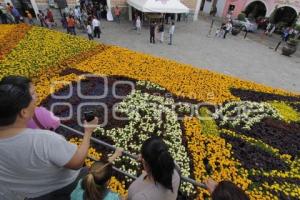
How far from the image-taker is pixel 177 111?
7309mm

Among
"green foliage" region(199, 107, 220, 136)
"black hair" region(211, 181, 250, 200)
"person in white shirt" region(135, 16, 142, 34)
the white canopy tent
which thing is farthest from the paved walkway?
"black hair" region(211, 181, 250, 200)

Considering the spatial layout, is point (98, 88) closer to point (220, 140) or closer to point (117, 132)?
point (117, 132)

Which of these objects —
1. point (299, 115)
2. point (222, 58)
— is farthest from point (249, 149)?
point (222, 58)

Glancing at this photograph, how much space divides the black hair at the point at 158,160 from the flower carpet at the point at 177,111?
259 cm

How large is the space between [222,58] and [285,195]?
11.1 m

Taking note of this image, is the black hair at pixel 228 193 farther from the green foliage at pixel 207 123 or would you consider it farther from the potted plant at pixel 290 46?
the potted plant at pixel 290 46

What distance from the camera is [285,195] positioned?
4809mm

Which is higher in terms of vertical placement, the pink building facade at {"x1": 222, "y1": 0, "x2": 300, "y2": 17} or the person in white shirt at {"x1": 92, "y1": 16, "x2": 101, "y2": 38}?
the person in white shirt at {"x1": 92, "y1": 16, "x2": 101, "y2": 38}

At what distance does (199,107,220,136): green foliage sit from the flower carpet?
0.03 m

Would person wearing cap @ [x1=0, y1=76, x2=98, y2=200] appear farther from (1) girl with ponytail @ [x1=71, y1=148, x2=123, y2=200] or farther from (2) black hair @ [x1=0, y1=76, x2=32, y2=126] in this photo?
(1) girl with ponytail @ [x1=71, y1=148, x2=123, y2=200]

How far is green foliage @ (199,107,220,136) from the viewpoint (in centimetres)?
637

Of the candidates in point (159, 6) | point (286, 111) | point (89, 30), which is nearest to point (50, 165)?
point (286, 111)

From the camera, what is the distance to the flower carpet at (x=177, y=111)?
17.1ft

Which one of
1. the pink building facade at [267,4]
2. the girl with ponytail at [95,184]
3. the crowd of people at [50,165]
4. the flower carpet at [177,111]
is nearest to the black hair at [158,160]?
the crowd of people at [50,165]
